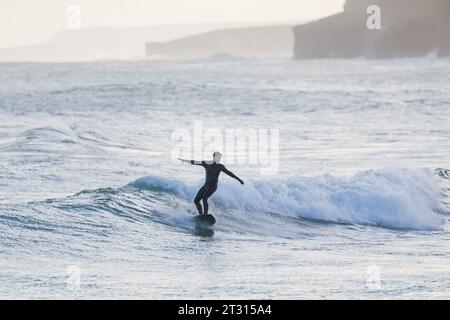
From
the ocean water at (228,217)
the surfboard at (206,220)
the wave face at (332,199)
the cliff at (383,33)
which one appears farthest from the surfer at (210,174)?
the cliff at (383,33)

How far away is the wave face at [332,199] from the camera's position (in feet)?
65.6

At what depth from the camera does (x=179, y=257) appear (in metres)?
15.1

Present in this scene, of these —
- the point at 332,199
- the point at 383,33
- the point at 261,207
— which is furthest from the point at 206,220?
the point at 383,33

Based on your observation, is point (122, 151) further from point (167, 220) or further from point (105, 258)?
point (105, 258)

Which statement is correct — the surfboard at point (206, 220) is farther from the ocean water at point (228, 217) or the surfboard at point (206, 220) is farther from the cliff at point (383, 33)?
the cliff at point (383, 33)

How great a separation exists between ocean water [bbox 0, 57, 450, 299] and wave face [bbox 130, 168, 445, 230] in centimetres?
4

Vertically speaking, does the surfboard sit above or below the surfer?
below

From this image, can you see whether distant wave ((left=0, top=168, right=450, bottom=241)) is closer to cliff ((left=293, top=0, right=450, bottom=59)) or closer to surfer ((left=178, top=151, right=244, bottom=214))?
surfer ((left=178, top=151, right=244, bottom=214))

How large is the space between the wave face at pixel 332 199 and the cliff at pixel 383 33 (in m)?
128

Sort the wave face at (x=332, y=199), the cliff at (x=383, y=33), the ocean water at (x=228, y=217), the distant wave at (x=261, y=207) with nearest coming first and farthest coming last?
1. the ocean water at (x=228, y=217)
2. the distant wave at (x=261, y=207)
3. the wave face at (x=332, y=199)
4. the cliff at (x=383, y=33)

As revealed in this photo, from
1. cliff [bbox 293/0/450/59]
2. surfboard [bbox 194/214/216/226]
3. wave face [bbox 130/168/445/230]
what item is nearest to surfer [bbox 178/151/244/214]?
surfboard [bbox 194/214/216/226]

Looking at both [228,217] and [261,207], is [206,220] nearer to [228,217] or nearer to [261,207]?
[228,217]

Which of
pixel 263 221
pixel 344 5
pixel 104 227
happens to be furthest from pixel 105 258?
pixel 344 5

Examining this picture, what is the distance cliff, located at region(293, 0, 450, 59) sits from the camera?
154 meters
